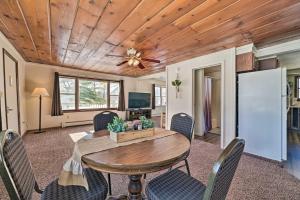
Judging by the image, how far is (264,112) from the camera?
273 cm

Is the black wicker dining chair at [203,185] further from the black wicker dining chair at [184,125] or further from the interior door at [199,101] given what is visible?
the interior door at [199,101]

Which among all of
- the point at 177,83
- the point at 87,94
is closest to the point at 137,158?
the point at 177,83

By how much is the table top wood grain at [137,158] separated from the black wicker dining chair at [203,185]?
214 millimetres

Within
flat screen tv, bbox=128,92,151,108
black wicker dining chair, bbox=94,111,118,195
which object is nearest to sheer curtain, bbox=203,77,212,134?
flat screen tv, bbox=128,92,151,108

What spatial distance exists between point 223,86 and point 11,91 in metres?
4.71

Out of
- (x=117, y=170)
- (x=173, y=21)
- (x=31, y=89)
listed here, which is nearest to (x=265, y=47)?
(x=173, y=21)

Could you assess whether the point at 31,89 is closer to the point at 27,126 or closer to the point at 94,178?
the point at 27,126

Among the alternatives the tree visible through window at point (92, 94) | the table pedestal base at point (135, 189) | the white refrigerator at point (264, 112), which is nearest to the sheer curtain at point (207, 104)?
the white refrigerator at point (264, 112)

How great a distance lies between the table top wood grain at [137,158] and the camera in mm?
1034

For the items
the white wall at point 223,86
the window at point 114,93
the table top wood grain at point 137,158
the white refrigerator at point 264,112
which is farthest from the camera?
the window at point 114,93

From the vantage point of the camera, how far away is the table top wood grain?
3.39ft

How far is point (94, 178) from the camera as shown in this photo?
4.28 feet

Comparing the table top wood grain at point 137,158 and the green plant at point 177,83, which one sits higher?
the green plant at point 177,83

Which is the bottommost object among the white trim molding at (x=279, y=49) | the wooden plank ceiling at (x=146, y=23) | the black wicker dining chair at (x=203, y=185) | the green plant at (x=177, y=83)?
the black wicker dining chair at (x=203, y=185)
